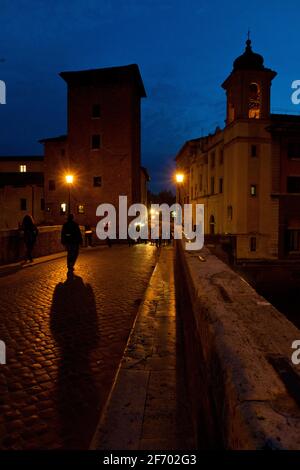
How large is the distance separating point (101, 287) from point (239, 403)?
7726 millimetres

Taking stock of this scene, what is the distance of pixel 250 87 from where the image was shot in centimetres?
3125

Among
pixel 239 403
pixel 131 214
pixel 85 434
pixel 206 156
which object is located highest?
pixel 206 156

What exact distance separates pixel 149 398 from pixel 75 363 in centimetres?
137

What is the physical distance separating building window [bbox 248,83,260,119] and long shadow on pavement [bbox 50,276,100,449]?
1148 inches

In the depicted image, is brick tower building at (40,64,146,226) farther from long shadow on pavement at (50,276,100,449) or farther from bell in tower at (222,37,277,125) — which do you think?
long shadow on pavement at (50,276,100,449)

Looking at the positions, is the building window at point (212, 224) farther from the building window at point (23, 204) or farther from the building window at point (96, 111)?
the building window at point (23, 204)

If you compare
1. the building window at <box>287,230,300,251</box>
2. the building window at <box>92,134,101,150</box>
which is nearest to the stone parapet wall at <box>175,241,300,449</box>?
the building window at <box>287,230,300,251</box>

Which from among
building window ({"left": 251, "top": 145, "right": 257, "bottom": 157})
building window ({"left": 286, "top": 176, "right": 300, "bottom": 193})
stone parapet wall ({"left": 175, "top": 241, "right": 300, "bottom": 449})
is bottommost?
stone parapet wall ({"left": 175, "top": 241, "right": 300, "bottom": 449})

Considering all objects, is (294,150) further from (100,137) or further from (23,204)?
(23,204)

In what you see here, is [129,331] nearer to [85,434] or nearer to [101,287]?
[85,434]

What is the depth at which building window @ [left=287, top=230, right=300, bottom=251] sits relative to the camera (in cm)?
3259

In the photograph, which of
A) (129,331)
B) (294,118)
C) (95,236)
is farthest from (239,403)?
(294,118)

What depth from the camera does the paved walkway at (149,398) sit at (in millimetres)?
2777

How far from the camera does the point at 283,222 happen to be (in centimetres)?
3241
